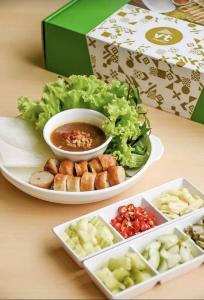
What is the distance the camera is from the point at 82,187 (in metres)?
1.43

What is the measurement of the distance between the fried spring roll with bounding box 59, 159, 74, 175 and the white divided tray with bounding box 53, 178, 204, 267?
0.10 m

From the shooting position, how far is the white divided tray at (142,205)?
4.42ft

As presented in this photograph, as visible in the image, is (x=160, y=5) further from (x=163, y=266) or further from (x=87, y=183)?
(x=163, y=266)

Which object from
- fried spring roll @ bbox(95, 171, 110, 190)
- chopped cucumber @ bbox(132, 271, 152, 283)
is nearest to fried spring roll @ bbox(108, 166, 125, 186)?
fried spring roll @ bbox(95, 171, 110, 190)

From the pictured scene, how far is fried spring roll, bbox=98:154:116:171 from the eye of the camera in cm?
146

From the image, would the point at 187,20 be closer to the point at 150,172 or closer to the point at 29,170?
the point at 150,172

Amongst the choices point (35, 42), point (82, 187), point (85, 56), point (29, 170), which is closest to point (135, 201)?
point (82, 187)

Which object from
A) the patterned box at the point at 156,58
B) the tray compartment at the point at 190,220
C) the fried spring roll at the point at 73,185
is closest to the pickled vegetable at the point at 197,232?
the tray compartment at the point at 190,220

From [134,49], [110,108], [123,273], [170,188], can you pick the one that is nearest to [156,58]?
[134,49]

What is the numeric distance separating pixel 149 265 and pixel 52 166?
0.29 meters

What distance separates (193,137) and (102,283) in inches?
20.2

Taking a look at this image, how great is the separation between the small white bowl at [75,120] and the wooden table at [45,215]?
0.33ft

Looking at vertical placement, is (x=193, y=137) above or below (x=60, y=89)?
below

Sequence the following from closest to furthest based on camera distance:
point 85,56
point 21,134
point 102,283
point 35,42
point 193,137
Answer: point 102,283 < point 21,134 < point 193,137 < point 85,56 < point 35,42
